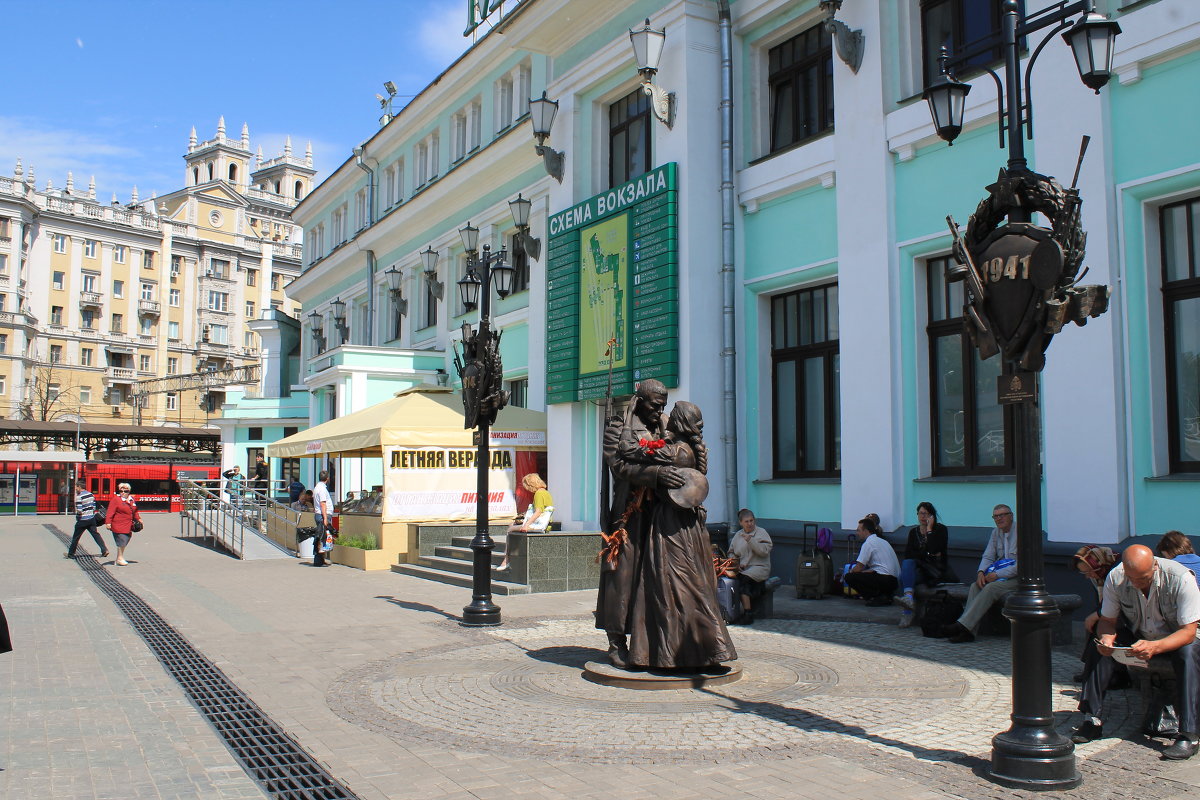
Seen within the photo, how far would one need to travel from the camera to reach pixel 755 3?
15203 millimetres

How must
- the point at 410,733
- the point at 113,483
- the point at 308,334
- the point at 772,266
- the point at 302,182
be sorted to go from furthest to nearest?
the point at 302,182 → the point at 113,483 → the point at 308,334 → the point at 772,266 → the point at 410,733

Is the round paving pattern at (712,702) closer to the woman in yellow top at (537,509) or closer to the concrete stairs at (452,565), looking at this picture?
the woman in yellow top at (537,509)

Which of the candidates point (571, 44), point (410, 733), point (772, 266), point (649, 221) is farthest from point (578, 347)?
point (410, 733)

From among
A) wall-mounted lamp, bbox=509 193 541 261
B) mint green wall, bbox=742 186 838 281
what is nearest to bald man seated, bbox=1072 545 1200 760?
mint green wall, bbox=742 186 838 281

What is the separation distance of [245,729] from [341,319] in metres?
27.5

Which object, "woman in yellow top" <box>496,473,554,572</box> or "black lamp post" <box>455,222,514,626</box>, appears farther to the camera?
"woman in yellow top" <box>496,473,554,572</box>

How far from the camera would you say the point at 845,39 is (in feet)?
43.9

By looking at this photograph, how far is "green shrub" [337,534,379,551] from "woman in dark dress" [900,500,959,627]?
1045 centimetres

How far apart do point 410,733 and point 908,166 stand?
31.8ft

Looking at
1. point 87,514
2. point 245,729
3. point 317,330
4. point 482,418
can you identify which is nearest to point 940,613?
point 482,418

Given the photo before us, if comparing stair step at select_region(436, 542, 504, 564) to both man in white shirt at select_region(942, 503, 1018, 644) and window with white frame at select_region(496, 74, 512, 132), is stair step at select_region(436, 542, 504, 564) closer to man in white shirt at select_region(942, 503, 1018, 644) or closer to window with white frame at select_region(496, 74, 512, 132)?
man in white shirt at select_region(942, 503, 1018, 644)

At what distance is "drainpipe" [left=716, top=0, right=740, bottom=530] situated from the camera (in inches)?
584

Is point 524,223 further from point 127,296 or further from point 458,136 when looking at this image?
point 127,296

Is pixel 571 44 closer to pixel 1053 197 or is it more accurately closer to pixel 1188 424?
pixel 1188 424
